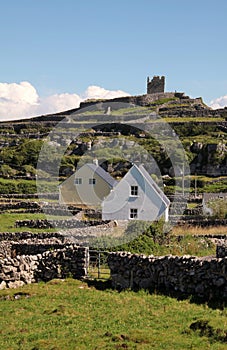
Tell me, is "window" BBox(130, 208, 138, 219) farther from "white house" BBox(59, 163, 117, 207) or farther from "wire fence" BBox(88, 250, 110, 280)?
"wire fence" BBox(88, 250, 110, 280)

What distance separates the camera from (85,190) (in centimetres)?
6444

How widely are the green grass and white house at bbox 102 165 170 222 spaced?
26.9m

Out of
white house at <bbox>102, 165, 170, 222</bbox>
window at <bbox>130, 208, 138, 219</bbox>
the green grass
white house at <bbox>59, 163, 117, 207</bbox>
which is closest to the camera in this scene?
the green grass

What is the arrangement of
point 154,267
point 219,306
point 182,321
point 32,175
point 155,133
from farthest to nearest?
point 155,133, point 32,175, point 154,267, point 219,306, point 182,321

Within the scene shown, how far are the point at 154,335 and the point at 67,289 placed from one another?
5.94 meters

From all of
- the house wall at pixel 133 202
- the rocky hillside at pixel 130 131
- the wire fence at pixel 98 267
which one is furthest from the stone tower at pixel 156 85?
the wire fence at pixel 98 267

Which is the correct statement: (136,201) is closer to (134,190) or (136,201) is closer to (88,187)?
(134,190)

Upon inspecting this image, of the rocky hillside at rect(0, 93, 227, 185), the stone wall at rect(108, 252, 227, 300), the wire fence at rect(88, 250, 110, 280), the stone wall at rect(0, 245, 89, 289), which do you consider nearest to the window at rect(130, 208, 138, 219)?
the wire fence at rect(88, 250, 110, 280)

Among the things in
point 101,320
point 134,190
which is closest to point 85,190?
point 134,190

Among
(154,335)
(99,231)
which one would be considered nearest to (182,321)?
(154,335)

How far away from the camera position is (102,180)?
59.6 metres

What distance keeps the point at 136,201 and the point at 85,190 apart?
19.1 metres

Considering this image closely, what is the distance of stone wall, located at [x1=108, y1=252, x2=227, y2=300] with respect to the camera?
53.3ft

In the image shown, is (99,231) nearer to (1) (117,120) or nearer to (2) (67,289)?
(2) (67,289)
